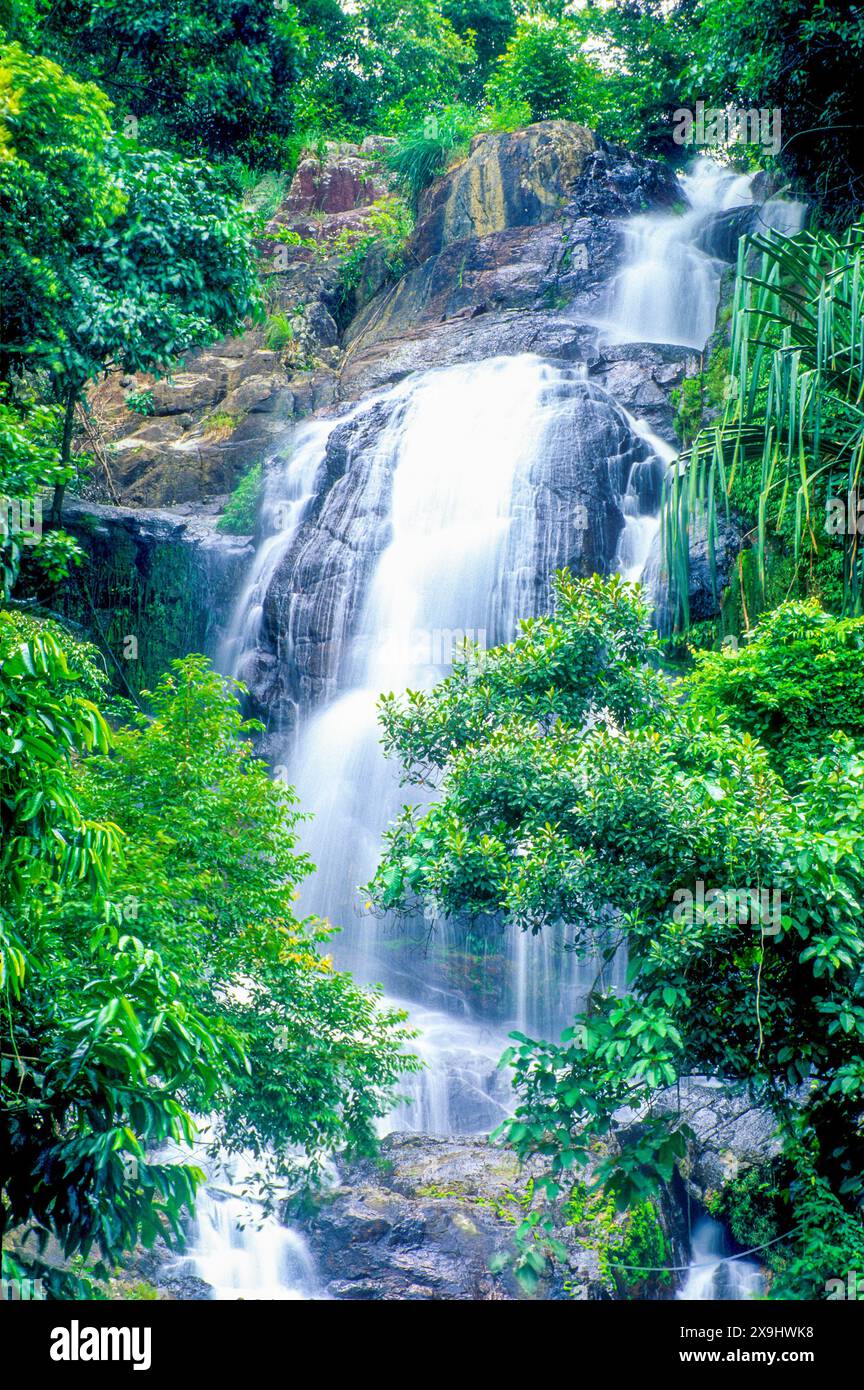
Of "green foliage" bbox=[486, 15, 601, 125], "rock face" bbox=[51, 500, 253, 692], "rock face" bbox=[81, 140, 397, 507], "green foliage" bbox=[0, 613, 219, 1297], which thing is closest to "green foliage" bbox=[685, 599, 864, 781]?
"green foliage" bbox=[0, 613, 219, 1297]

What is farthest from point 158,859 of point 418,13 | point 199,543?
point 418,13

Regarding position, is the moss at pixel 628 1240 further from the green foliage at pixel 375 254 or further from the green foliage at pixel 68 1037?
the green foliage at pixel 375 254

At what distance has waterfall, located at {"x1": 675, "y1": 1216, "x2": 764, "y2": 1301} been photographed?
883cm

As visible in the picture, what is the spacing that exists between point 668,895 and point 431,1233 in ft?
14.1

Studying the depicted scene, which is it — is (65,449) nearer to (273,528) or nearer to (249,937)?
(273,528)

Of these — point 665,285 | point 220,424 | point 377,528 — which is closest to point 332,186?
point 220,424

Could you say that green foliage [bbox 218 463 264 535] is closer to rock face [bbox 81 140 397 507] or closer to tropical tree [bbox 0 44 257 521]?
rock face [bbox 81 140 397 507]

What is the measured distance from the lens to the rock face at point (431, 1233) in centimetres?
909

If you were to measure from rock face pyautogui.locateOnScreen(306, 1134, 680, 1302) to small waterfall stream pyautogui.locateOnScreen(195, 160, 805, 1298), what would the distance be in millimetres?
1587

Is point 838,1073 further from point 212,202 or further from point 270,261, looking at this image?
point 270,261

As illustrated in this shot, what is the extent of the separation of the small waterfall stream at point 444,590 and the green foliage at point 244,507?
29cm

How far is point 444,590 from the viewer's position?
52.6 ft

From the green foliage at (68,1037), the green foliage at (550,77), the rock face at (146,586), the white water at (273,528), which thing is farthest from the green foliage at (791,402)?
the green foliage at (550,77)

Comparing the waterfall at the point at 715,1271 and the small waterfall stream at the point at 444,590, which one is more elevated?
the small waterfall stream at the point at 444,590
